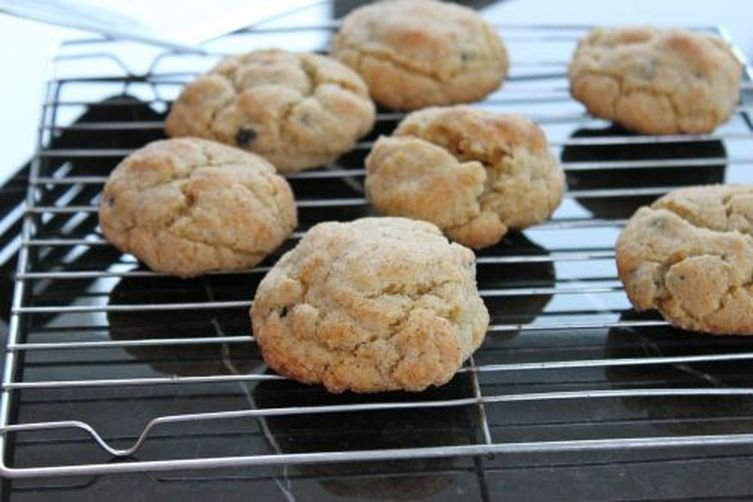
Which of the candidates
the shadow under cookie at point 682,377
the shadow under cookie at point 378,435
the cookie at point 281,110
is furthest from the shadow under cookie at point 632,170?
the shadow under cookie at point 378,435

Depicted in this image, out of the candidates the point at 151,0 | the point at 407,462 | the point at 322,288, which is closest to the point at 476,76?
the point at 151,0

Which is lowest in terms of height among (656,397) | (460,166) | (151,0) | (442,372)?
(656,397)

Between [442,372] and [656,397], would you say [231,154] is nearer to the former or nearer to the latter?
[442,372]

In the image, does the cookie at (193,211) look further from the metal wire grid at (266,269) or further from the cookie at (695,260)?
the cookie at (695,260)

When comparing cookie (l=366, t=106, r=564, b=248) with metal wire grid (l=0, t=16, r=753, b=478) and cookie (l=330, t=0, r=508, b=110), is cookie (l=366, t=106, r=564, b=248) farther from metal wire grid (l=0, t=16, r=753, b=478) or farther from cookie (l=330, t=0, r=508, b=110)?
cookie (l=330, t=0, r=508, b=110)

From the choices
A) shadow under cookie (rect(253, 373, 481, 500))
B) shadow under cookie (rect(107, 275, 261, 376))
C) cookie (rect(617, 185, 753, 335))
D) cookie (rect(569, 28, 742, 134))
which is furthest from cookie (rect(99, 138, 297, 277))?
cookie (rect(569, 28, 742, 134))

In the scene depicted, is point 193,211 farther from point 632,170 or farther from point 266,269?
point 632,170
